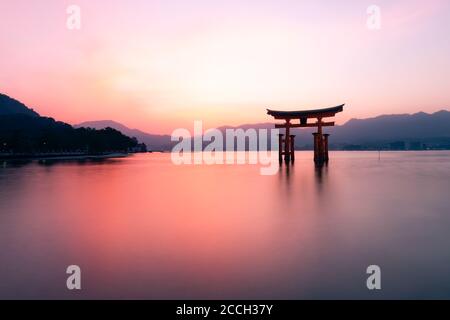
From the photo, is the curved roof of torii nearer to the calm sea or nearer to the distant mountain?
the calm sea

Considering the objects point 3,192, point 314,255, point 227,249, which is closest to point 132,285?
point 227,249

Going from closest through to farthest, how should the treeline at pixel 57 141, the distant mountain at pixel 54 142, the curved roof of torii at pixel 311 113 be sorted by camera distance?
the curved roof of torii at pixel 311 113, the distant mountain at pixel 54 142, the treeline at pixel 57 141

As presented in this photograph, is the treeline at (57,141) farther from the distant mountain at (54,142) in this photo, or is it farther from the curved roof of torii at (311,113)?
the curved roof of torii at (311,113)

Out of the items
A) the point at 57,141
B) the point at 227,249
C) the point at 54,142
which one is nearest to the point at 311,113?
the point at 227,249

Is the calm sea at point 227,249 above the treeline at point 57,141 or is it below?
below

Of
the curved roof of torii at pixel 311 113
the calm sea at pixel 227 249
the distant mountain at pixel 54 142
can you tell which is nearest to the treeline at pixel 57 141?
the distant mountain at pixel 54 142

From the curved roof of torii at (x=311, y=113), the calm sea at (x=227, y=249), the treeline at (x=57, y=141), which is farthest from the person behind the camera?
the treeline at (x=57, y=141)

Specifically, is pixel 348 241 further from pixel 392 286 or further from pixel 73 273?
pixel 73 273

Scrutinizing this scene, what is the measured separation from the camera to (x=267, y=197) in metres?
15.8

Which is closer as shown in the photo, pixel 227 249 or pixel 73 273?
pixel 73 273

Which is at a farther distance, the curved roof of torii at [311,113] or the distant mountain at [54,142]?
the distant mountain at [54,142]

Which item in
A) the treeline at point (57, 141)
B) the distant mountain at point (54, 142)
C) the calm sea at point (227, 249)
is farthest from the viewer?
the treeline at point (57, 141)

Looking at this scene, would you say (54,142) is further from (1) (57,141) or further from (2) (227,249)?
(2) (227,249)
